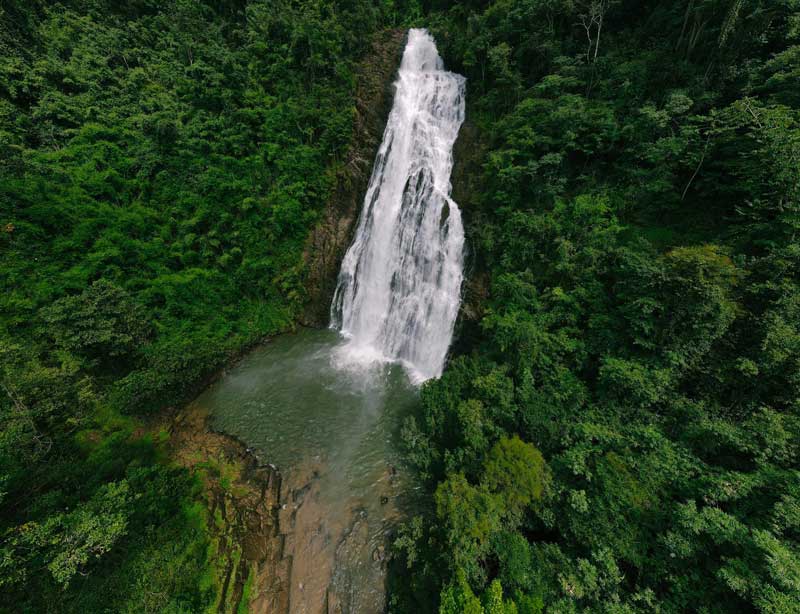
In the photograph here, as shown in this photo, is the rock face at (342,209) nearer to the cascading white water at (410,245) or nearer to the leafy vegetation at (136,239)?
the cascading white water at (410,245)

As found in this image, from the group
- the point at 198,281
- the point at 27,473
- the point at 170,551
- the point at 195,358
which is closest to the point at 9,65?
the point at 198,281

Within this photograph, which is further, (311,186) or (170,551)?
(311,186)

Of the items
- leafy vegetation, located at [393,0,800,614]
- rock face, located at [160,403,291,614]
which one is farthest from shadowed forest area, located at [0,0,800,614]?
rock face, located at [160,403,291,614]

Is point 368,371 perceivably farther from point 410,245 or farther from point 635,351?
point 635,351

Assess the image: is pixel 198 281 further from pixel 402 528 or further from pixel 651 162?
pixel 651 162

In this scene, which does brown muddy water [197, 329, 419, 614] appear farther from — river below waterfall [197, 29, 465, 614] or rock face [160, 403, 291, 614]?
rock face [160, 403, 291, 614]

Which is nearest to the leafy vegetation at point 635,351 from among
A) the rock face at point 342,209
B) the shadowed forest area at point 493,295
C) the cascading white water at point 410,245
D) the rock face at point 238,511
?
the shadowed forest area at point 493,295

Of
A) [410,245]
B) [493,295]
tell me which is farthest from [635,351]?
[410,245]
